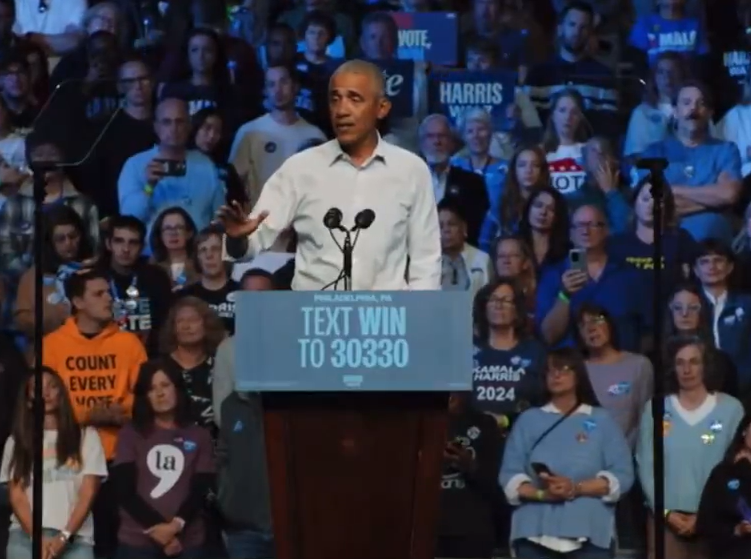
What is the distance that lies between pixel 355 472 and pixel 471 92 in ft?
10.1

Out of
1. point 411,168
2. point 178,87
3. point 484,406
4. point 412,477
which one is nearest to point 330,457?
point 412,477

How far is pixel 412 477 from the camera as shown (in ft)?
13.6

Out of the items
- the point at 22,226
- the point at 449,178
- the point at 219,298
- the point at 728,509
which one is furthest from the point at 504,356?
the point at 22,226

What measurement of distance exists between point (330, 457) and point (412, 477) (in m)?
0.20

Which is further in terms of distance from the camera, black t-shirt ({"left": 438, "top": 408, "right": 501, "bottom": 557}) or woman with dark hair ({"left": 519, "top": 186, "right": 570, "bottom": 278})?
woman with dark hair ({"left": 519, "top": 186, "right": 570, "bottom": 278})

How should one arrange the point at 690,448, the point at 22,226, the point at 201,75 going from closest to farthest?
1. the point at 690,448
2. the point at 22,226
3. the point at 201,75

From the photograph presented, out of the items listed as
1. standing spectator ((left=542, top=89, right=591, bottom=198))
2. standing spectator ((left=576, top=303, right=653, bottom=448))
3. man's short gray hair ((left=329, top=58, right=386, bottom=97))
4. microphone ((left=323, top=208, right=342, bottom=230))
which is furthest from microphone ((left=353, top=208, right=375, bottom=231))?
standing spectator ((left=542, top=89, right=591, bottom=198))

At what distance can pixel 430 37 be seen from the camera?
7.52 m

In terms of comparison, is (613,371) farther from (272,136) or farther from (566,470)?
(272,136)

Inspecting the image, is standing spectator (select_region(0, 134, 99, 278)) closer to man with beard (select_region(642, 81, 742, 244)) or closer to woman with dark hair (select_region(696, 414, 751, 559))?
man with beard (select_region(642, 81, 742, 244))

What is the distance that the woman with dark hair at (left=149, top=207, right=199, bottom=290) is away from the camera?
6.66 metres

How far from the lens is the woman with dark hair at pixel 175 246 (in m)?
6.66

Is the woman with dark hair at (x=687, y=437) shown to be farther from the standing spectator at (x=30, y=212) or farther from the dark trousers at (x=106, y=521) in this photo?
the standing spectator at (x=30, y=212)

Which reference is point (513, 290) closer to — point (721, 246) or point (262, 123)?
point (721, 246)
